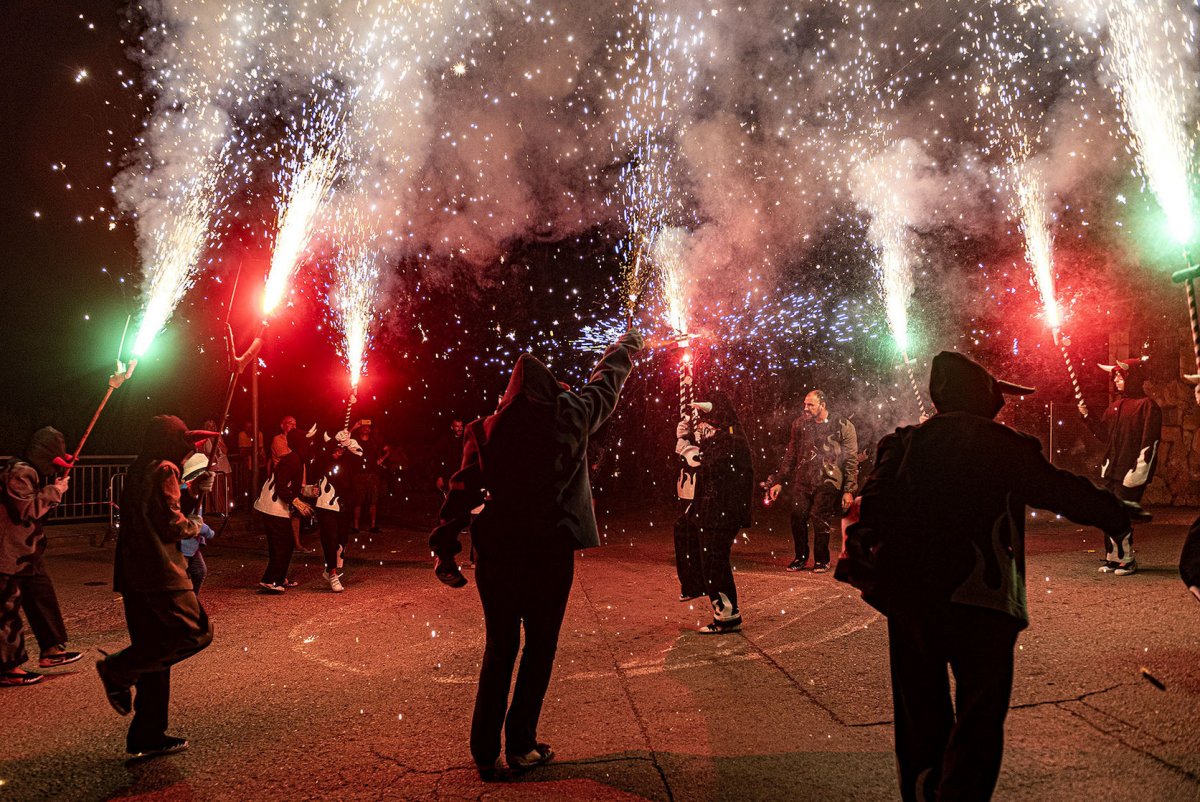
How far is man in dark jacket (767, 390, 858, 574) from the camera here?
30.3 feet

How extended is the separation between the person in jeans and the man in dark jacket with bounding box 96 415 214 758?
157 inches

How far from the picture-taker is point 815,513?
30.5ft

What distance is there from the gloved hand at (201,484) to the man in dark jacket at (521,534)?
1.86 meters

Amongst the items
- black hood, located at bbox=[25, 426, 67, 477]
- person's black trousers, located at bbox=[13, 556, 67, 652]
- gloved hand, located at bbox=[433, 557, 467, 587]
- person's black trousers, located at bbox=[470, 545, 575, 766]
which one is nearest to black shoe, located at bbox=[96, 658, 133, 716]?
gloved hand, located at bbox=[433, 557, 467, 587]

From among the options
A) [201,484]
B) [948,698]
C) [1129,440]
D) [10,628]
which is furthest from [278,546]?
[1129,440]

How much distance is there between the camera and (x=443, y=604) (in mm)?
7629

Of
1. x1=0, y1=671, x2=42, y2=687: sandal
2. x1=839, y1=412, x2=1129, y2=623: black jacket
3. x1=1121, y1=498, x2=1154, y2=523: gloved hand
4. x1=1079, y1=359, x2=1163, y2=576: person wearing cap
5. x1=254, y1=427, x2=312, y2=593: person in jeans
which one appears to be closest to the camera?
x1=839, y1=412, x2=1129, y2=623: black jacket

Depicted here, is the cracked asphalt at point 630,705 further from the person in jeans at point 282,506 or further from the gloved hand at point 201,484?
the gloved hand at point 201,484

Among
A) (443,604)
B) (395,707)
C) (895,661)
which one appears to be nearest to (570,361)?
(443,604)

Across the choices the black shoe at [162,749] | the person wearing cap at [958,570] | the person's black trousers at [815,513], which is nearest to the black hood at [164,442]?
the black shoe at [162,749]

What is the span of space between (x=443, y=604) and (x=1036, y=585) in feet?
18.8

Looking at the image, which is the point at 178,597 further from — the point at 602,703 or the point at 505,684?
the point at 602,703

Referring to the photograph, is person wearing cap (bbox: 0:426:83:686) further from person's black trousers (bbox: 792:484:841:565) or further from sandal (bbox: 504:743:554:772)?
person's black trousers (bbox: 792:484:841:565)

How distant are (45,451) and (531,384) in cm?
413
